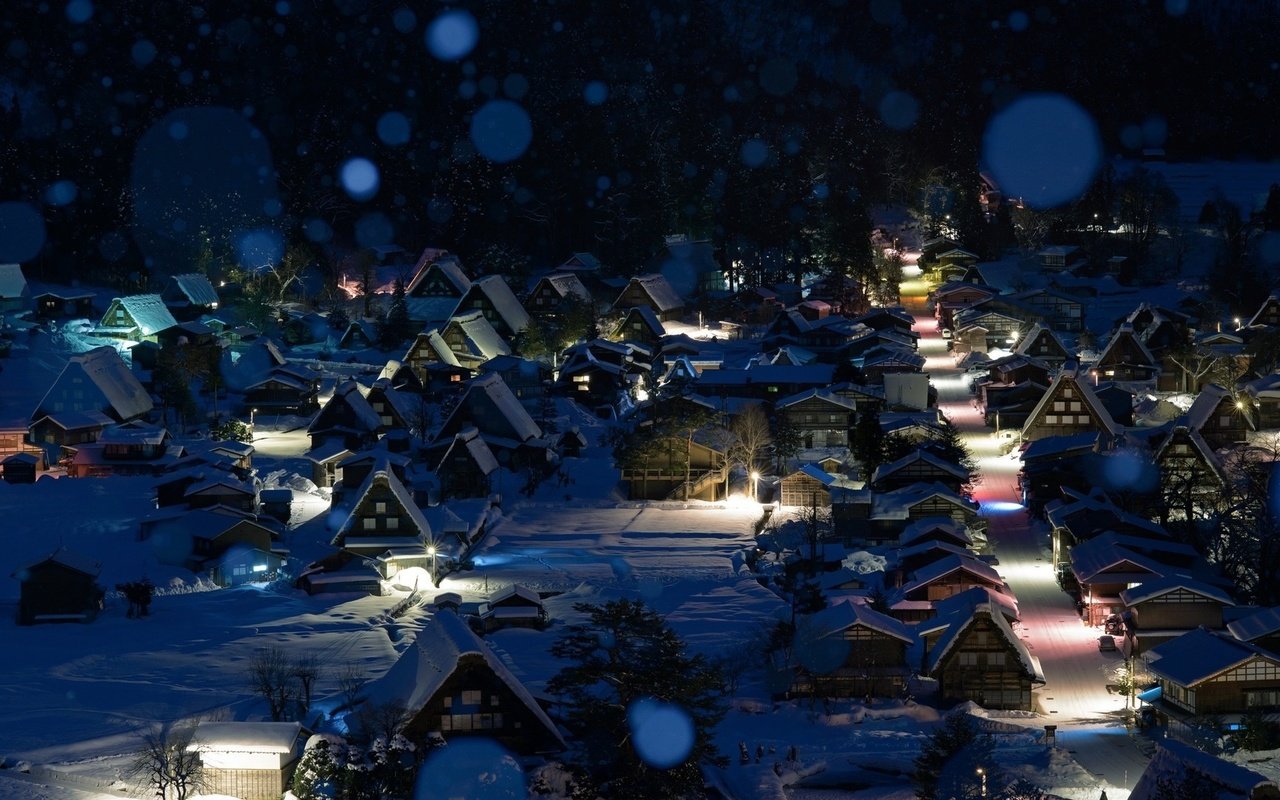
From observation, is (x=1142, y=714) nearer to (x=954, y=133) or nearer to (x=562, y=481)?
(x=562, y=481)

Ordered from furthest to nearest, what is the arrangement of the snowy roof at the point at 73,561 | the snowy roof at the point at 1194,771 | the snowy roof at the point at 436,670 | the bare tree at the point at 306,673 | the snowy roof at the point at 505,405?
the snowy roof at the point at 505,405
the snowy roof at the point at 73,561
the bare tree at the point at 306,673
the snowy roof at the point at 436,670
the snowy roof at the point at 1194,771

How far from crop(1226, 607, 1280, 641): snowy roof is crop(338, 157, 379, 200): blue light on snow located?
32815mm

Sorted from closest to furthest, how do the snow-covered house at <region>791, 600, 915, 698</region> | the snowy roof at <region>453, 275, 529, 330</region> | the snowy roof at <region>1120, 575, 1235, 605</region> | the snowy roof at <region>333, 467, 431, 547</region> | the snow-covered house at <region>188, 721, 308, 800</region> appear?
the snow-covered house at <region>188, 721, 308, 800</region> < the snow-covered house at <region>791, 600, 915, 698</region> < the snowy roof at <region>1120, 575, 1235, 605</region> < the snowy roof at <region>333, 467, 431, 547</region> < the snowy roof at <region>453, 275, 529, 330</region>

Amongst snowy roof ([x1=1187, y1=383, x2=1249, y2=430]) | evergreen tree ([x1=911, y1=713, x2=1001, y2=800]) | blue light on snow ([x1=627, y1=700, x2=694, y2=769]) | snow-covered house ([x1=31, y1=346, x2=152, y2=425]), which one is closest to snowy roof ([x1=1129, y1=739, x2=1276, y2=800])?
evergreen tree ([x1=911, y1=713, x2=1001, y2=800])

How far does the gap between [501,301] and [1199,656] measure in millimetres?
22930

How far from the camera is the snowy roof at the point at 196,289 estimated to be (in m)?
37.4

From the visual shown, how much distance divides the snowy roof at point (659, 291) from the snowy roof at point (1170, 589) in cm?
2099

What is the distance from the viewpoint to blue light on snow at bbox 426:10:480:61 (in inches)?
2012

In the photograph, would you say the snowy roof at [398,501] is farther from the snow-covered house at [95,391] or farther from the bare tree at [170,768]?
the snow-covered house at [95,391]

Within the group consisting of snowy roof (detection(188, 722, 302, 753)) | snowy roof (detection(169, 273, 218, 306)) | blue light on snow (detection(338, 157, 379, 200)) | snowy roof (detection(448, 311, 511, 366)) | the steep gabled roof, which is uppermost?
blue light on snow (detection(338, 157, 379, 200))

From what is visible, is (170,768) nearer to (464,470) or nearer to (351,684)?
(351,684)

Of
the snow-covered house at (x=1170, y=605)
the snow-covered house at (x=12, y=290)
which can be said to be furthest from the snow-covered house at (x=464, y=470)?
the snow-covered house at (x=12, y=290)

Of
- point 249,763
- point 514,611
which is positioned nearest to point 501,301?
point 514,611

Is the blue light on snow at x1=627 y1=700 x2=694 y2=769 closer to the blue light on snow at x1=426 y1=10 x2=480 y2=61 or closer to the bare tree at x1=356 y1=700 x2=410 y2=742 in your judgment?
the bare tree at x1=356 y1=700 x2=410 y2=742
